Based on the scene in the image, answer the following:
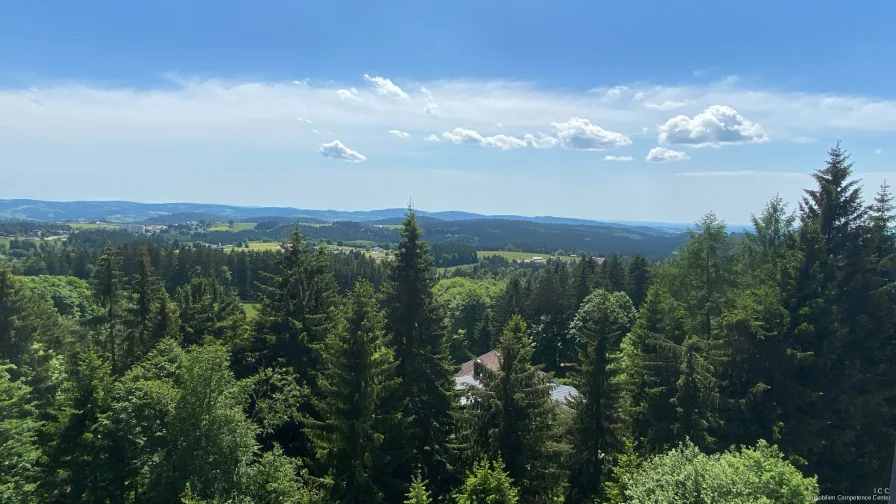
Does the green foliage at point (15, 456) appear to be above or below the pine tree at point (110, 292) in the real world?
below

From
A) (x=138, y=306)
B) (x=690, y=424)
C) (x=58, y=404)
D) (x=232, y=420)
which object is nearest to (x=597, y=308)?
(x=690, y=424)

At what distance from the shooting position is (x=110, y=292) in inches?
1205

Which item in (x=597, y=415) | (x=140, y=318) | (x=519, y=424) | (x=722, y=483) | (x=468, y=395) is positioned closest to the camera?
(x=722, y=483)

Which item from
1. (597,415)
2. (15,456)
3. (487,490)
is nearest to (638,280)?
(597,415)

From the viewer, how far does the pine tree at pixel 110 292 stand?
29891 millimetres

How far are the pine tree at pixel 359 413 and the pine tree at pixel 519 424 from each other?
328cm

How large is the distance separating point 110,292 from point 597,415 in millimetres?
29875

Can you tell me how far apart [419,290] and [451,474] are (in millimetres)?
7839

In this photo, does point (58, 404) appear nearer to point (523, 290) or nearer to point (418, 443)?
point (418, 443)

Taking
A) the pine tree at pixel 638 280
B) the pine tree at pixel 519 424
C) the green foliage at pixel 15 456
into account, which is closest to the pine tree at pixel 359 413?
the pine tree at pixel 519 424

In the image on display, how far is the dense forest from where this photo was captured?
610 inches

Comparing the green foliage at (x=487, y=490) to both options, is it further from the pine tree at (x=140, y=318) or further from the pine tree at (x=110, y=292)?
the pine tree at (x=110, y=292)

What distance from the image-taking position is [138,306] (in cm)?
3009

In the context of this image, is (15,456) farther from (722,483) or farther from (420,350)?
(722,483)
